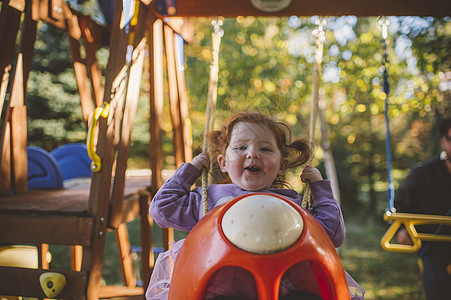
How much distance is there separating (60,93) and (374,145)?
30.6 ft

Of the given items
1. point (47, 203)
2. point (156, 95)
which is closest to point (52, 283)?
point (47, 203)

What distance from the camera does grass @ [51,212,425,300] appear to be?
4.82 m

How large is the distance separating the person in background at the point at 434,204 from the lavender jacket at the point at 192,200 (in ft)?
4.26

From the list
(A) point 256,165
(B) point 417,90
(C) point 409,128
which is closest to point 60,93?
(B) point 417,90

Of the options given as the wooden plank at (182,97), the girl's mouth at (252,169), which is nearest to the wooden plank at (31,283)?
the girl's mouth at (252,169)

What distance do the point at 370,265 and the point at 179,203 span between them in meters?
5.44

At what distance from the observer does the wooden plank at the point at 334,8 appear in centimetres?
252

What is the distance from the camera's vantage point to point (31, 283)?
2.00 m

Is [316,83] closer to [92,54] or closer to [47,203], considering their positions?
[47,203]

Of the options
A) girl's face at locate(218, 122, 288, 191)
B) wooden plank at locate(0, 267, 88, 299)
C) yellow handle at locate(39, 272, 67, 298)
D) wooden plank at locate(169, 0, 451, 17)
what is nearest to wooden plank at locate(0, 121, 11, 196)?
wooden plank at locate(0, 267, 88, 299)

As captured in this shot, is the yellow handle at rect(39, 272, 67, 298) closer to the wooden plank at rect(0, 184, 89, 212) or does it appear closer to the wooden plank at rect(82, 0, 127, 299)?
the wooden plank at rect(82, 0, 127, 299)

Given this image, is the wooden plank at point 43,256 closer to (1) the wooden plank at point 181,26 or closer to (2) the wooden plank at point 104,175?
(2) the wooden plank at point 104,175

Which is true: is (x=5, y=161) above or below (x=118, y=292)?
above

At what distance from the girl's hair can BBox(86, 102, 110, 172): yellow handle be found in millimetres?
665
